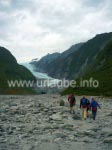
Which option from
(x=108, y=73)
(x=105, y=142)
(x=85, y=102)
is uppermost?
(x=108, y=73)

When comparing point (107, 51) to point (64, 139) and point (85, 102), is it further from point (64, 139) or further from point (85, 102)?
point (64, 139)

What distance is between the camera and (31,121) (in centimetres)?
2880

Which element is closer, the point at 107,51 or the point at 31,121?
the point at 31,121

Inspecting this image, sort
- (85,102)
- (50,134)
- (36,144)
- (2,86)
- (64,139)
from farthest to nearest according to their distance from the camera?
(2,86) < (85,102) < (50,134) < (64,139) < (36,144)

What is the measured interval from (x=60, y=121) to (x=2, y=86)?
6413 inches

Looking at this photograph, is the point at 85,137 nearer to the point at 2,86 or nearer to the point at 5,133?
the point at 5,133

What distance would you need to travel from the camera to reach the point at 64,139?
67.7 ft

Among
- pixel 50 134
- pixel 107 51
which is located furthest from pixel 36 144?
pixel 107 51

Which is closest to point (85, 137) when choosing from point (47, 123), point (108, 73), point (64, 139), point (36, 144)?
point (64, 139)

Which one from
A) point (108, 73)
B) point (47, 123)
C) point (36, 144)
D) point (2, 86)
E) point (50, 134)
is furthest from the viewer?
point (2, 86)

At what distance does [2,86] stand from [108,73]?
83647 mm

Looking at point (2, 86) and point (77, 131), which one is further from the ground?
point (2, 86)

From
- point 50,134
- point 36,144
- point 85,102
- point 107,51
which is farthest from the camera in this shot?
point 107,51

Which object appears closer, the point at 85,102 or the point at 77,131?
the point at 77,131
